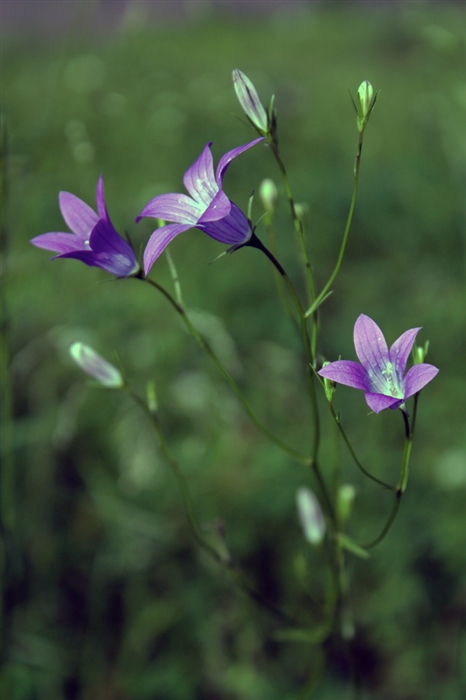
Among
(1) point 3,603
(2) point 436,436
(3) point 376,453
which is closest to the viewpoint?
(1) point 3,603

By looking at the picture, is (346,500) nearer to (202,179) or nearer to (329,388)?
(329,388)

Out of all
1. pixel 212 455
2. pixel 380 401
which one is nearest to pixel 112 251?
pixel 380 401

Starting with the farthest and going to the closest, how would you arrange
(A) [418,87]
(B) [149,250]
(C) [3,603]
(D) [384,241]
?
(A) [418,87] < (D) [384,241] < (C) [3,603] < (B) [149,250]

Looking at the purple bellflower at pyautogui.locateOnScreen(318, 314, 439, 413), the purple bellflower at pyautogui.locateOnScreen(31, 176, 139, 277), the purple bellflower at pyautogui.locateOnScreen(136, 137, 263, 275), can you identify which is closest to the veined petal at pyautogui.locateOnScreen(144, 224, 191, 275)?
the purple bellflower at pyautogui.locateOnScreen(136, 137, 263, 275)

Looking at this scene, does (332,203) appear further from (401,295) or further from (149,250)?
Result: (149,250)

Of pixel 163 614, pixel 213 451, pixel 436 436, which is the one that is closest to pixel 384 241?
pixel 436 436

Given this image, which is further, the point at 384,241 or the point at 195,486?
the point at 384,241

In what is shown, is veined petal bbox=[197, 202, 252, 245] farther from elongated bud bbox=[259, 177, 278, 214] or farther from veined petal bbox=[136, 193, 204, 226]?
elongated bud bbox=[259, 177, 278, 214]
